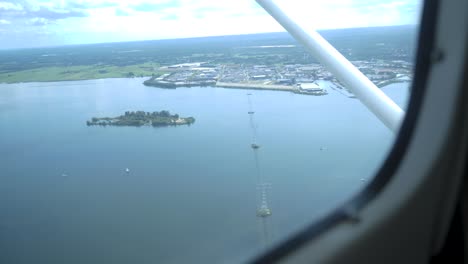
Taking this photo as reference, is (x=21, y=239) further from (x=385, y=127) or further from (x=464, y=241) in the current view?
(x=464, y=241)

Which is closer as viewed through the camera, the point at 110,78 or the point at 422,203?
the point at 422,203

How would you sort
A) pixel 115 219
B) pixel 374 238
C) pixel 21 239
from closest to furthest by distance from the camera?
pixel 374 238 → pixel 21 239 → pixel 115 219

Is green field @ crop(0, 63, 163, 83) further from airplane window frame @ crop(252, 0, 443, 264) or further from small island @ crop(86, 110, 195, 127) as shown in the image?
airplane window frame @ crop(252, 0, 443, 264)

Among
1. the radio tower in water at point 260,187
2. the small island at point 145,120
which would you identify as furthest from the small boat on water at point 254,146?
the small island at point 145,120

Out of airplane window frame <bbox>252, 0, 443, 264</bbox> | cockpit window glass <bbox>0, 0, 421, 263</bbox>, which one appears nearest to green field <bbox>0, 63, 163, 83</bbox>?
cockpit window glass <bbox>0, 0, 421, 263</bbox>

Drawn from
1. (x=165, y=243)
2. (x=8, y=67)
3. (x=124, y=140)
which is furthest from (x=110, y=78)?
(x=165, y=243)

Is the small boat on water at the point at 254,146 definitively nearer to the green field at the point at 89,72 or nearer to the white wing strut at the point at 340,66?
the white wing strut at the point at 340,66

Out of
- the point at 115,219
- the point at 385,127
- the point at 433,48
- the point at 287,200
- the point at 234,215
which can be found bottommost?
the point at 115,219
